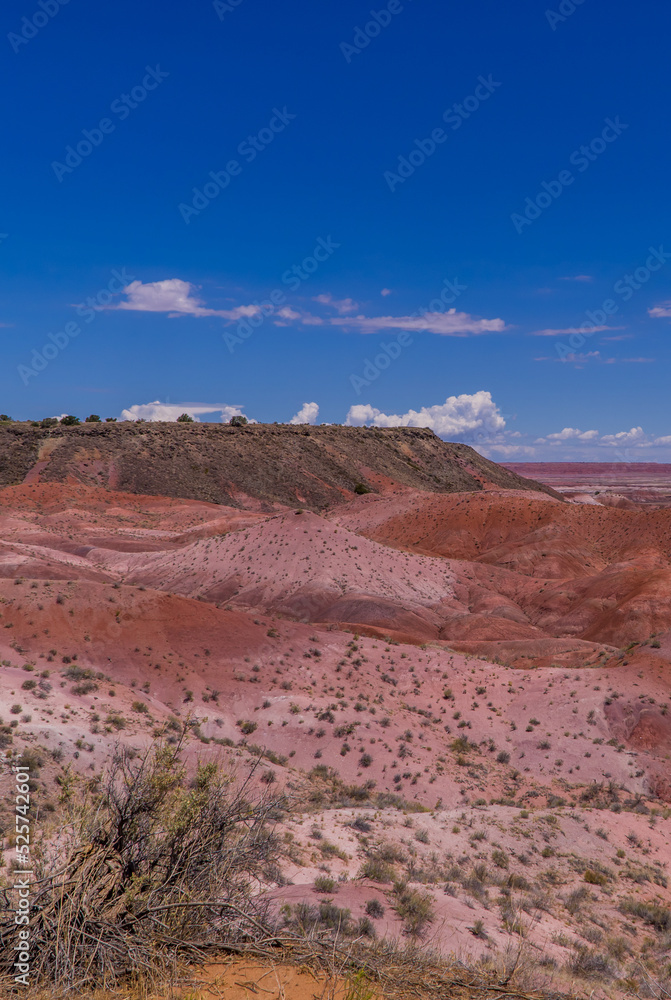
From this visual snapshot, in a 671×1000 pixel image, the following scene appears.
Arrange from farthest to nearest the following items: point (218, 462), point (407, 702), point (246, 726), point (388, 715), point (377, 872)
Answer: point (218, 462)
point (407, 702)
point (388, 715)
point (246, 726)
point (377, 872)

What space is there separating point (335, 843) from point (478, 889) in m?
2.67

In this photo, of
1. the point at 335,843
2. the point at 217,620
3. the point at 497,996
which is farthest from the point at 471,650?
the point at 497,996

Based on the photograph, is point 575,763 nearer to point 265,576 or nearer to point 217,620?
point 217,620

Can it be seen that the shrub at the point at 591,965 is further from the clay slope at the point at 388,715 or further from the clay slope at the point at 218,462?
the clay slope at the point at 218,462

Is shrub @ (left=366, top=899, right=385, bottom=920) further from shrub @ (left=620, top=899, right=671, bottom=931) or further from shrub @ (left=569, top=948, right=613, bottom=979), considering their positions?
shrub @ (left=620, top=899, right=671, bottom=931)

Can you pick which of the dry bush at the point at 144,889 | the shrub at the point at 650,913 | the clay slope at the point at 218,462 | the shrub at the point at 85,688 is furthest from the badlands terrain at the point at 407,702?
the clay slope at the point at 218,462

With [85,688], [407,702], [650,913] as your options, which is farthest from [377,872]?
[407,702]

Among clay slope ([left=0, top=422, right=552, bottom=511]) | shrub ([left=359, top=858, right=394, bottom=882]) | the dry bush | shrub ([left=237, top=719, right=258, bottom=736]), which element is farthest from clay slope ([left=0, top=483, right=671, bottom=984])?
clay slope ([left=0, top=422, right=552, bottom=511])

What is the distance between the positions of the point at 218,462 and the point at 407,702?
67683mm

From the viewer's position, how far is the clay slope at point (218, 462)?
78.6 m

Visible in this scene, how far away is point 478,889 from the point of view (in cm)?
1105

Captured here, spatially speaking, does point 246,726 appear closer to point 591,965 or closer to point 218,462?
point 591,965

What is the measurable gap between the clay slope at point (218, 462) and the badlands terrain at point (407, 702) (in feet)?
63.2

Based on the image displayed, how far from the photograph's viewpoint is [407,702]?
24484 mm
